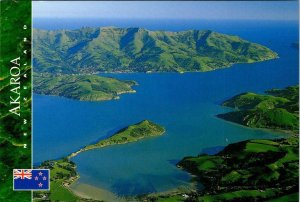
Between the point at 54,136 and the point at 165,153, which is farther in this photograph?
the point at 165,153

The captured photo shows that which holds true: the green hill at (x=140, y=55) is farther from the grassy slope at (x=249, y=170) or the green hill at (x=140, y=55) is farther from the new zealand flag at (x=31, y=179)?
the new zealand flag at (x=31, y=179)

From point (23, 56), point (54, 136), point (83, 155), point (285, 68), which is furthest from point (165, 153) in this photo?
point (23, 56)

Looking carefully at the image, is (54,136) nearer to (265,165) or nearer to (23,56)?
(23,56)

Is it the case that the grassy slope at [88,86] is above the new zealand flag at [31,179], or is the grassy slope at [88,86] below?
above

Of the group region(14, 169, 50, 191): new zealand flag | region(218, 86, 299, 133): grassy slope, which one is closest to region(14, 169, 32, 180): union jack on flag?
region(14, 169, 50, 191): new zealand flag

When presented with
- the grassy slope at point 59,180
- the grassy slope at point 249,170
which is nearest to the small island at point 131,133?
the grassy slope at point 59,180

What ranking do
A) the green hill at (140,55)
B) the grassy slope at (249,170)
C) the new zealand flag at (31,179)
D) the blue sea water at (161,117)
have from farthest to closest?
the green hill at (140,55) → the blue sea water at (161,117) → the grassy slope at (249,170) → the new zealand flag at (31,179)
